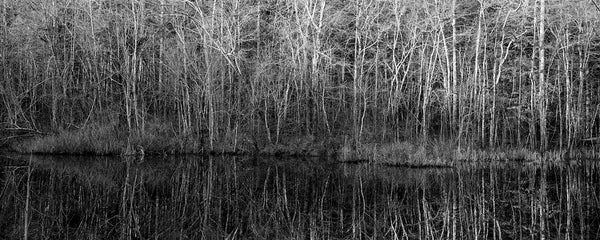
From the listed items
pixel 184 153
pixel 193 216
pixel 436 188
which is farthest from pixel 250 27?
pixel 193 216

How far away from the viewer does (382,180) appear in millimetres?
11078

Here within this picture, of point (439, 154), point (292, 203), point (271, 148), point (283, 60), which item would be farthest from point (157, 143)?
point (292, 203)

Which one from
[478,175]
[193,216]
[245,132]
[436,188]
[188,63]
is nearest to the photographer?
[193,216]

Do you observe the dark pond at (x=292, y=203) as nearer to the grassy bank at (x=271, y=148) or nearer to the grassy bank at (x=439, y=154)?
the grassy bank at (x=439, y=154)

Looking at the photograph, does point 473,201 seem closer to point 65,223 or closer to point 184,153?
point 65,223

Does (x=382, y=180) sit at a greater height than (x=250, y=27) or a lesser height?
lesser

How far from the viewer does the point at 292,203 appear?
8.20 metres

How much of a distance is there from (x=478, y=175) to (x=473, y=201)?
4019 millimetres

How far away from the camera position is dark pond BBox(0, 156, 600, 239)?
627cm

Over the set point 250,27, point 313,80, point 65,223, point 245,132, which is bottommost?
point 65,223

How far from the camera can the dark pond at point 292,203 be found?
627 centimetres

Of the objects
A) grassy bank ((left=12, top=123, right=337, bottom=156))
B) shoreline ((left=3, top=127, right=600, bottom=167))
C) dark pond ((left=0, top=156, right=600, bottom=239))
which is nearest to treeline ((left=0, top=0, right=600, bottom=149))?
grassy bank ((left=12, top=123, right=337, bottom=156))

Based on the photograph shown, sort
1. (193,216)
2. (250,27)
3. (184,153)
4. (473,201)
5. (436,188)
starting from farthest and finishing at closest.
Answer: (250,27)
(184,153)
(436,188)
(473,201)
(193,216)

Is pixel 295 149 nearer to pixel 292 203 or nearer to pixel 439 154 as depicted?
pixel 439 154
